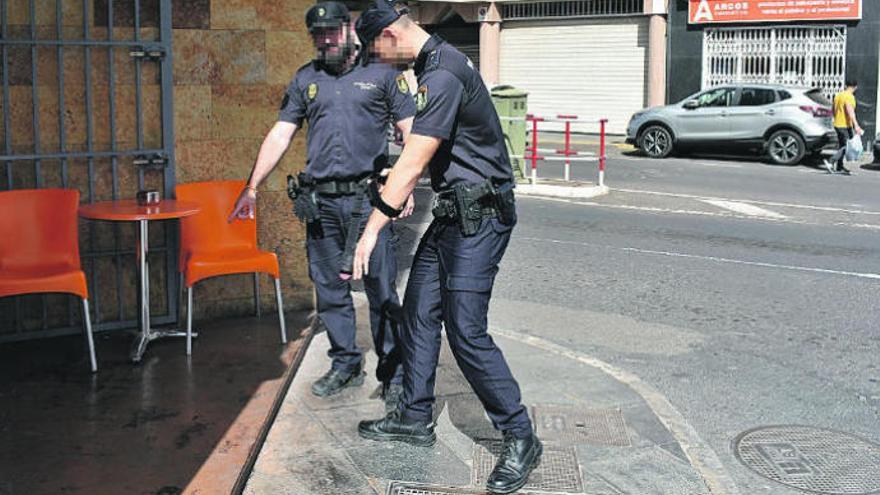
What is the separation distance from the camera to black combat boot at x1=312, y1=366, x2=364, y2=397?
555 centimetres

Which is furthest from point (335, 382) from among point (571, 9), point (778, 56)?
point (571, 9)

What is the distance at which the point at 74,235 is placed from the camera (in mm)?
6125

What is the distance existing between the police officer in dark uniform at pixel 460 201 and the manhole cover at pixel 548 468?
0.09 metres

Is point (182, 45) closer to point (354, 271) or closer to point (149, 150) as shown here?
point (149, 150)

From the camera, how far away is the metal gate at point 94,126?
20.5 ft

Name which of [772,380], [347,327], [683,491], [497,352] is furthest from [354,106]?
[772,380]

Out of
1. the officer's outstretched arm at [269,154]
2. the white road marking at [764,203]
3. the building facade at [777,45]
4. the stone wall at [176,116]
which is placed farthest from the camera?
the building facade at [777,45]

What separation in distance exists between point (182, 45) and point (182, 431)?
8.98 ft

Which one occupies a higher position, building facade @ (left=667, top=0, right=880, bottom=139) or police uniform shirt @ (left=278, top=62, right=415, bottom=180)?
building facade @ (left=667, top=0, right=880, bottom=139)

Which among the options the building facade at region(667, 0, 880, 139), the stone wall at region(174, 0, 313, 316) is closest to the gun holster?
the stone wall at region(174, 0, 313, 316)

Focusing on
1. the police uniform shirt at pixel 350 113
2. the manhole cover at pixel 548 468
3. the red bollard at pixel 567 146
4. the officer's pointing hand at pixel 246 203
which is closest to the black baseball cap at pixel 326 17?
the police uniform shirt at pixel 350 113

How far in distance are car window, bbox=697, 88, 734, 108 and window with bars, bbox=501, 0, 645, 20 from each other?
20.9 feet

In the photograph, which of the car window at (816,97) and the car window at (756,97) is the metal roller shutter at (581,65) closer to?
the car window at (756,97)

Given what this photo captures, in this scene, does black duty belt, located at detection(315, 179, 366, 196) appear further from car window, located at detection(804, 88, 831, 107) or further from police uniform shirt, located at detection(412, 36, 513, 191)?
car window, located at detection(804, 88, 831, 107)
